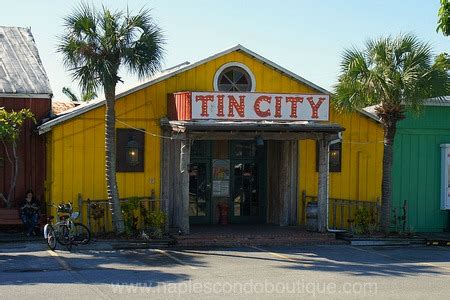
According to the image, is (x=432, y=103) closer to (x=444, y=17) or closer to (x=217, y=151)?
(x=217, y=151)

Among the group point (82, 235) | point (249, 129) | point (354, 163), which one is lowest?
point (82, 235)

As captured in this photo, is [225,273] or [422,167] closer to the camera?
[225,273]

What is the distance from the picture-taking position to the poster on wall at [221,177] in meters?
22.1

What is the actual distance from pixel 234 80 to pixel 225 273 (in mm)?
8092

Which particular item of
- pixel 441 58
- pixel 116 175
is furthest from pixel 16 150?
pixel 441 58

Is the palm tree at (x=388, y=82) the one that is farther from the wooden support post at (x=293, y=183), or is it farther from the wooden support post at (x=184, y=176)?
the wooden support post at (x=184, y=176)

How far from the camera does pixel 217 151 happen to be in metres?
22.1

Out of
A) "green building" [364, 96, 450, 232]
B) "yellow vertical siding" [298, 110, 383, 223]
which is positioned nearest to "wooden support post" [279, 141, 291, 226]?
"yellow vertical siding" [298, 110, 383, 223]

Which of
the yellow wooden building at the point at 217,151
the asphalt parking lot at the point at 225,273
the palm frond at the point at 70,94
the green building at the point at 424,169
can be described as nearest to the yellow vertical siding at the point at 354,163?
the yellow wooden building at the point at 217,151

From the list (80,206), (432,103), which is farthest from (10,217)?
(432,103)

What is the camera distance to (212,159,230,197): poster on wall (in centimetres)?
2208

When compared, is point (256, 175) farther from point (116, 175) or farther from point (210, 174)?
point (116, 175)

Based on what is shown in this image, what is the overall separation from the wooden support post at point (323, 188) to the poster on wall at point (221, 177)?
3.43 metres

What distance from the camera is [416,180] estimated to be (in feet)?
73.3
